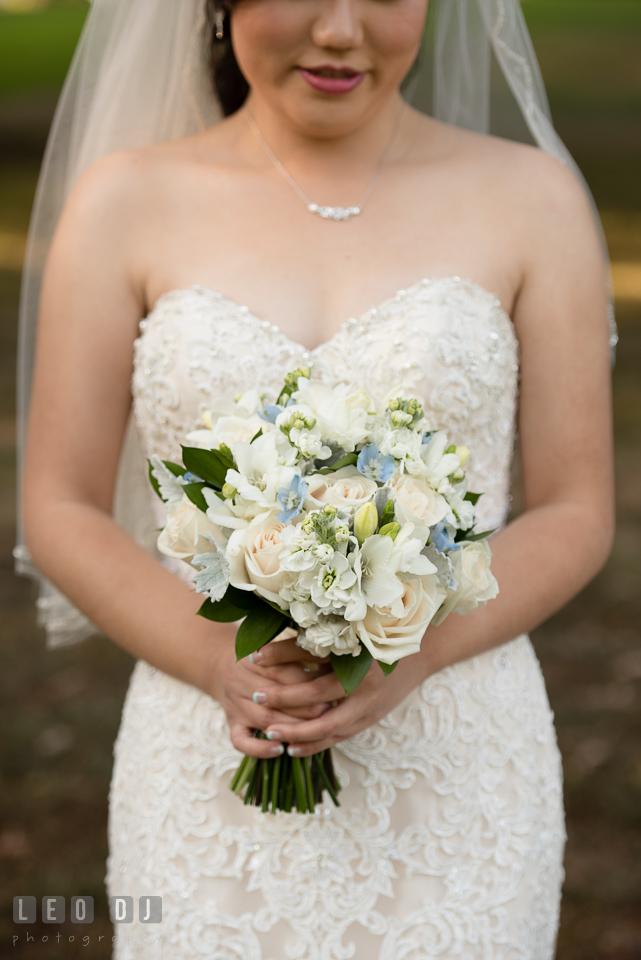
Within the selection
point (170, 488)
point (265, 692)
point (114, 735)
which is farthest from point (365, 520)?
point (114, 735)

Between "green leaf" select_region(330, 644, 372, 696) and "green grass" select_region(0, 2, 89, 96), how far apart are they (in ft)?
66.2

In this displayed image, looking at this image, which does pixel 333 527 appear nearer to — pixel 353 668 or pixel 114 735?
pixel 353 668

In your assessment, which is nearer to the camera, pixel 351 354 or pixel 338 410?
pixel 338 410

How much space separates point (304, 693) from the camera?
2129 mm

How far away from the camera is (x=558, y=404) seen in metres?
2.60

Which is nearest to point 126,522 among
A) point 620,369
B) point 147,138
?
point 147,138

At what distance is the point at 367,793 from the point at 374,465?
103 centimetres

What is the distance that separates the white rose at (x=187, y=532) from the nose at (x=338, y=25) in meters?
1.11

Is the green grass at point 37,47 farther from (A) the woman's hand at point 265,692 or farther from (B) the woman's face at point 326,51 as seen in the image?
(A) the woman's hand at point 265,692

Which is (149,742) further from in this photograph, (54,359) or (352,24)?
(352,24)

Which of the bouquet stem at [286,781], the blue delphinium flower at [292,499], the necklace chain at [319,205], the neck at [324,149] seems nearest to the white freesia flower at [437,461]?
the blue delphinium flower at [292,499]

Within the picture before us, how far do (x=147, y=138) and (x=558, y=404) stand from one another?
1.40 meters

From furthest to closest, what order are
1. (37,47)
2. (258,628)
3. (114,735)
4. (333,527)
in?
(37,47), (114,735), (258,628), (333,527)

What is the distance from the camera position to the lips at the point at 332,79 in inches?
96.0
